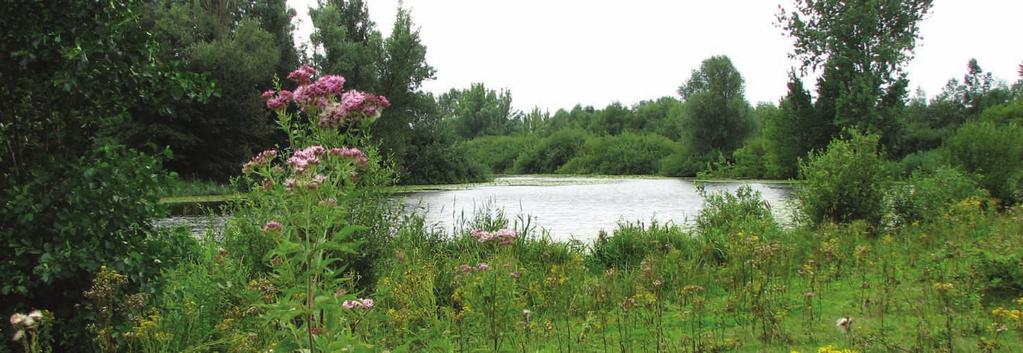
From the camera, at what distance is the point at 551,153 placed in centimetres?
7375

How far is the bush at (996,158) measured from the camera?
11422mm

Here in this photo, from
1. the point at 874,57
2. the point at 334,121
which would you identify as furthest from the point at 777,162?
the point at 334,121

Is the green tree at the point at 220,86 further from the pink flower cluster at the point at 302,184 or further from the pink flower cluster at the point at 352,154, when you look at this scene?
the pink flower cluster at the point at 302,184

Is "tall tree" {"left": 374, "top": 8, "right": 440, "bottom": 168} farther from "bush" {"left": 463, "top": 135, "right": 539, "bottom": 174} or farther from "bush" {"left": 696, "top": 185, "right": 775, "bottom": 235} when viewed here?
"bush" {"left": 463, "top": 135, "right": 539, "bottom": 174}

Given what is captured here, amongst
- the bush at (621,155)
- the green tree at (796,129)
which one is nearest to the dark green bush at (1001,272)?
the green tree at (796,129)

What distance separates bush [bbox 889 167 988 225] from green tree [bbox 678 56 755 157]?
42638 mm

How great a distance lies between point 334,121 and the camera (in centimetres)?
302

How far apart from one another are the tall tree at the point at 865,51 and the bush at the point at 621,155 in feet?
87.8

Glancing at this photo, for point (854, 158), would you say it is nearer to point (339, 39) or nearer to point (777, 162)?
point (339, 39)

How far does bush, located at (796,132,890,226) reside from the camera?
9672 millimetres

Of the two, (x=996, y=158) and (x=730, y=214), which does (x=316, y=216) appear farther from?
(x=996, y=158)

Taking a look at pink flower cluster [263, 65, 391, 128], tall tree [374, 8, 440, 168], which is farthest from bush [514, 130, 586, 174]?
pink flower cluster [263, 65, 391, 128]

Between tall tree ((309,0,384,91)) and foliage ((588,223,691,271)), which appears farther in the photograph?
tall tree ((309,0,384,91))

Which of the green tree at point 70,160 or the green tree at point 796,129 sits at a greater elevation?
the green tree at point 796,129
